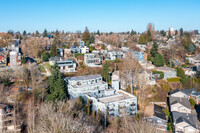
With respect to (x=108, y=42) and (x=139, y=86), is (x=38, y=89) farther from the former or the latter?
(x=108, y=42)

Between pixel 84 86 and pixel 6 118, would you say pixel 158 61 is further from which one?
pixel 6 118

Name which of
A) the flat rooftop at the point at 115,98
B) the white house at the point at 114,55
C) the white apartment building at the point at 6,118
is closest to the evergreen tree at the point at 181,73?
the white house at the point at 114,55

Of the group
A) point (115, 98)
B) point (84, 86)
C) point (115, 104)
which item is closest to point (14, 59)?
point (84, 86)

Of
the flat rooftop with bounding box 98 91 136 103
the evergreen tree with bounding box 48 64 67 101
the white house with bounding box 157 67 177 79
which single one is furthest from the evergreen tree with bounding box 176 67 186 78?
the evergreen tree with bounding box 48 64 67 101

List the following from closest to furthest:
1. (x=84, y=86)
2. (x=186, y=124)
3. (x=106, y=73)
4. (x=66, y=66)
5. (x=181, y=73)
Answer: (x=186, y=124) → (x=84, y=86) → (x=106, y=73) → (x=66, y=66) → (x=181, y=73)

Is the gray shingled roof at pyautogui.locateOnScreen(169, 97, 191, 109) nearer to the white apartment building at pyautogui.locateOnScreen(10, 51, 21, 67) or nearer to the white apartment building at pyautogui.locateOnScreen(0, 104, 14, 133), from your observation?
the white apartment building at pyautogui.locateOnScreen(0, 104, 14, 133)

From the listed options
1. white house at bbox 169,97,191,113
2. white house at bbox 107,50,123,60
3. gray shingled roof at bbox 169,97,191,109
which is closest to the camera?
white house at bbox 169,97,191,113

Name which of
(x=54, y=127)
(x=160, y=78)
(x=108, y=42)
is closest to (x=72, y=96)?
(x=54, y=127)
